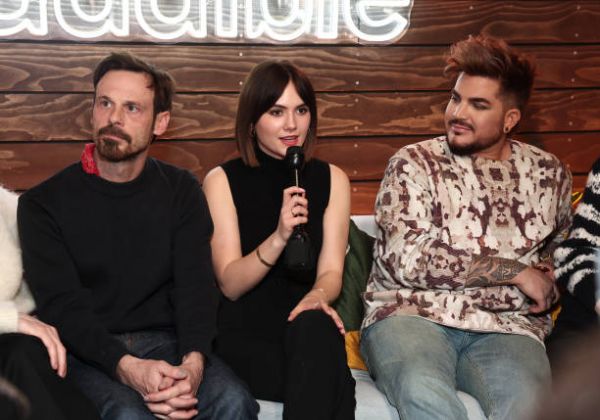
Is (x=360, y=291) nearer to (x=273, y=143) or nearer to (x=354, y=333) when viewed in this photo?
(x=354, y=333)

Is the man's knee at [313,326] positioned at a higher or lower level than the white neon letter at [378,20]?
lower

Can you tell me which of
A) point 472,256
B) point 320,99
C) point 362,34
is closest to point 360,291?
point 472,256

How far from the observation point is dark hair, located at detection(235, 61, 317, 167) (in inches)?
102

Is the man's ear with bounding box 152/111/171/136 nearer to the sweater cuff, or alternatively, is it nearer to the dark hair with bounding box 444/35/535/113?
the sweater cuff

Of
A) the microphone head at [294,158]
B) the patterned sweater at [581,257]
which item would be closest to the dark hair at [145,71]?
the microphone head at [294,158]

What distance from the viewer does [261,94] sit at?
2.60 meters

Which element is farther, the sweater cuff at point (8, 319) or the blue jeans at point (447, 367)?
the blue jeans at point (447, 367)

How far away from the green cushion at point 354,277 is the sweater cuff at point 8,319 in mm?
1147

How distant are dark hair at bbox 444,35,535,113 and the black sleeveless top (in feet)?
1.89

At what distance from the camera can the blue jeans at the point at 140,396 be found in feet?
6.55

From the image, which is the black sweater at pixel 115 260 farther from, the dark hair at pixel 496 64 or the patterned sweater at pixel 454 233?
the dark hair at pixel 496 64

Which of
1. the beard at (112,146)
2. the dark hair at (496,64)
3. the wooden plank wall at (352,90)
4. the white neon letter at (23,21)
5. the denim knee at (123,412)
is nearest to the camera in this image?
Answer: the denim knee at (123,412)

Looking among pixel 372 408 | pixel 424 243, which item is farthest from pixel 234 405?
pixel 424 243

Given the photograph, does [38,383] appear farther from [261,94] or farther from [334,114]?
[334,114]
